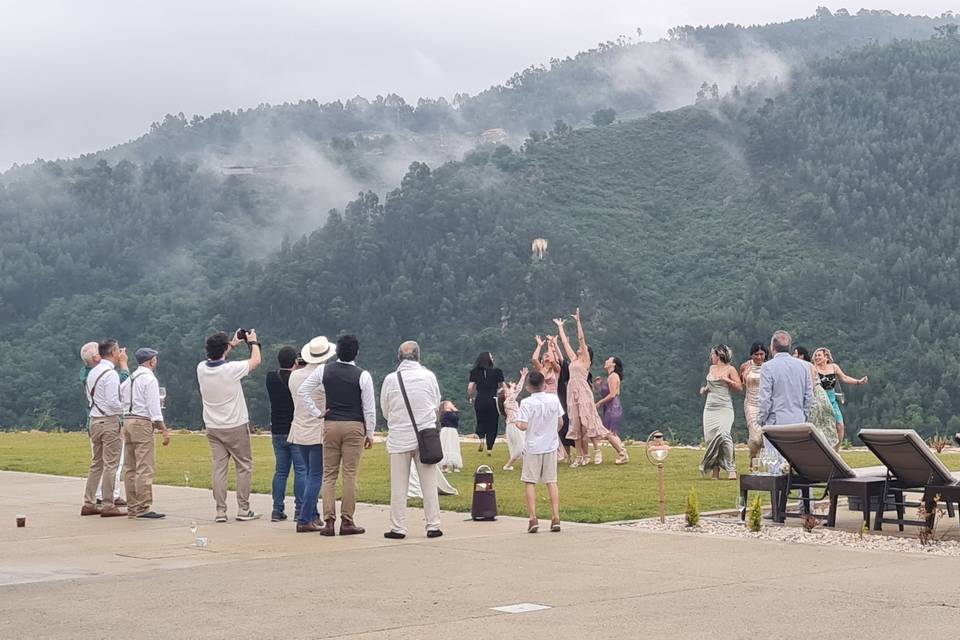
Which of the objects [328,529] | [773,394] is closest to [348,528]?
[328,529]

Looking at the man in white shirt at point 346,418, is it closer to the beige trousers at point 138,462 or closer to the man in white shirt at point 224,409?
the man in white shirt at point 224,409

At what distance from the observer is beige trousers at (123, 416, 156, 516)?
1354 cm

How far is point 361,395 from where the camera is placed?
12.0 meters

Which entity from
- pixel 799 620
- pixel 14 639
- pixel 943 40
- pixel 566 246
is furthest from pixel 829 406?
pixel 943 40

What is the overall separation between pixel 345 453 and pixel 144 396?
259 centimetres

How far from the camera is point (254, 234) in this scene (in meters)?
122

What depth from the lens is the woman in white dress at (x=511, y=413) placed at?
18.8 meters

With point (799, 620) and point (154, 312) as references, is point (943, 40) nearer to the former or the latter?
point (154, 312)

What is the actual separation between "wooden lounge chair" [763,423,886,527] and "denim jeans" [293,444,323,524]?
156 inches

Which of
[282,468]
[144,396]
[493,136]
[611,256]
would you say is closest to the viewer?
[282,468]

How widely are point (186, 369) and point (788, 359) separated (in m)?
59.0

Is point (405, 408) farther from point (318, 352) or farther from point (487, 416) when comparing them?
point (487, 416)

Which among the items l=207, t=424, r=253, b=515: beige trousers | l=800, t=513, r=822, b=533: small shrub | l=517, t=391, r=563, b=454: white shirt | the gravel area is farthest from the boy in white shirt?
l=207, t=424, r=253, b=515: beige trousers

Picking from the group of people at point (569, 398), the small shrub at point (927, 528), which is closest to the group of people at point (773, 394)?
the small shrub at point (927, 528)
